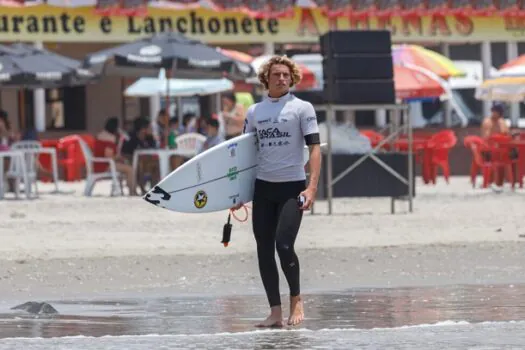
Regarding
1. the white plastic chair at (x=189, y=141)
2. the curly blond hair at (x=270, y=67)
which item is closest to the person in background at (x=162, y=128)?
the white plastic chair at (x=189, y=141)

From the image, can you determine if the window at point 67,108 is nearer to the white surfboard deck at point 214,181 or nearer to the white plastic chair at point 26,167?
the white plastic chair at point 26,167

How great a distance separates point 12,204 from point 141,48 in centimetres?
466

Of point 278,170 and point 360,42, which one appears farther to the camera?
point 360,42

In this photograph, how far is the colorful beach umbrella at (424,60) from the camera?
1254 inches

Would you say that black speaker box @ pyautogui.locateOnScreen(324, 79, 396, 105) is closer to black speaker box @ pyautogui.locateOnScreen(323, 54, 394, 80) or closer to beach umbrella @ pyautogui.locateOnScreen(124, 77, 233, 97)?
black speaker box @ pyautogui.locateOnScreen(323, 54, 394, 80)

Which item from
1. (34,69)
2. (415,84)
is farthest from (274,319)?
(415,84)

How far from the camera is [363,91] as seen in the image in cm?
2058

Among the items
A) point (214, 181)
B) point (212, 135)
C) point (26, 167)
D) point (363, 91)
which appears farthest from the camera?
point (26, 167)

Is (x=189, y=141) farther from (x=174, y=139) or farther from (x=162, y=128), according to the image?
(x=162, y=128)

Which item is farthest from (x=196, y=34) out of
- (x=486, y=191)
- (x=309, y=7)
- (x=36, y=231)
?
(x=36, y=231)

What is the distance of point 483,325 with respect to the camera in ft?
31.8

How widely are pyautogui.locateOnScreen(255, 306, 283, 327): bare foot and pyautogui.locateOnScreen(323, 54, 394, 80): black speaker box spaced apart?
429 inches

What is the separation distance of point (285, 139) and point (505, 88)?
1991cm

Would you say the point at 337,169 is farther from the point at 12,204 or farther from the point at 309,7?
the point at 309,7
